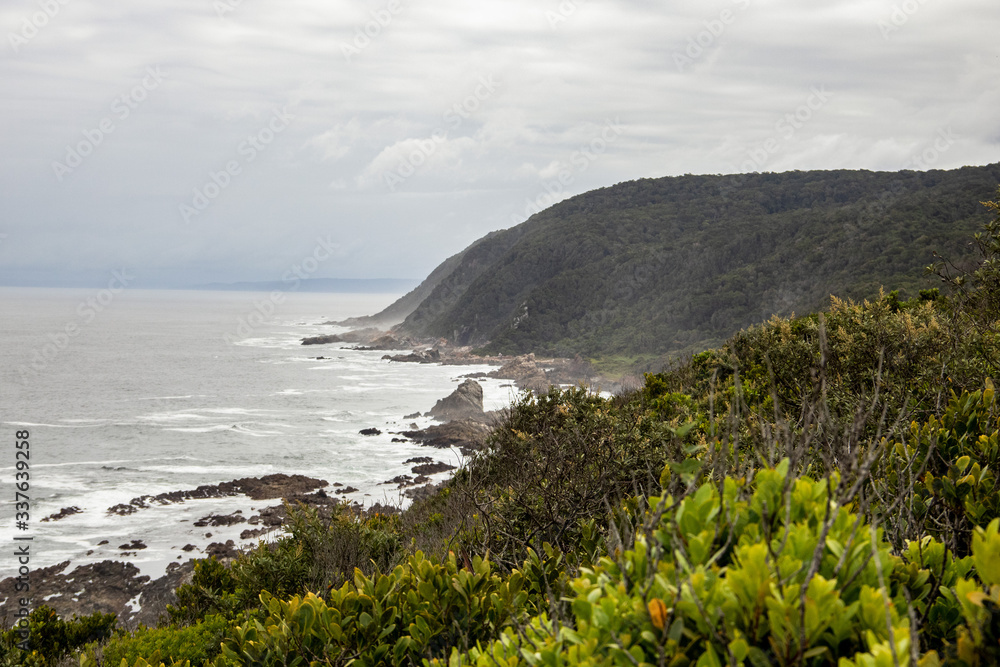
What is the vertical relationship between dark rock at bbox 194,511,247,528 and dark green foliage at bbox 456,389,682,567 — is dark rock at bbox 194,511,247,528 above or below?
below

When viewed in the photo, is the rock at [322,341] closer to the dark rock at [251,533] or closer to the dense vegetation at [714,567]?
the dark rock at [251,533]

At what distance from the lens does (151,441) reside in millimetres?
38156

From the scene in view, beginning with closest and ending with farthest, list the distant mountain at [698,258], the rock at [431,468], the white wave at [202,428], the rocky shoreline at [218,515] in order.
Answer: the rocky shoreline at [218,515] < the rock at [431,468] < the white wave at [202,428] < the distant mountain at [698,258]

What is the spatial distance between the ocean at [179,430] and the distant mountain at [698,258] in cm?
1976

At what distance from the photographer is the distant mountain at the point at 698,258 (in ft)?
202

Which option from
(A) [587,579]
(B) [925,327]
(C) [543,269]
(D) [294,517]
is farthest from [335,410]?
(C) [543,269]

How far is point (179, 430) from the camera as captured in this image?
4112 cm

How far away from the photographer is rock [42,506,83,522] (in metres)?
25.4

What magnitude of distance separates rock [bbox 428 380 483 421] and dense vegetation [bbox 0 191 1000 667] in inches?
1449

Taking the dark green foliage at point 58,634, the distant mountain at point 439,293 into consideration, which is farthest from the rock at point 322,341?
the dark green foliage at point 58,634

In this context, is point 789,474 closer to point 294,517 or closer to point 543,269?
point 294,517

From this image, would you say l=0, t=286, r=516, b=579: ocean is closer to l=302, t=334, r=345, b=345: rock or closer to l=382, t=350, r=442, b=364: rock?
l=382, t=350, r=442, b=364: rock

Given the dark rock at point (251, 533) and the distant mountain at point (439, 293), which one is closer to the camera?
the dark rock at point (251, 533)

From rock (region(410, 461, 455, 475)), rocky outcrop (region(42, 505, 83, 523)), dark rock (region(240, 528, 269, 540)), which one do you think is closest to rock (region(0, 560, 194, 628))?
dark rock (region(240, 528, 269, 540))
